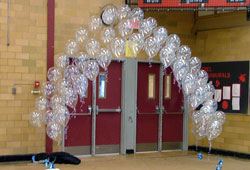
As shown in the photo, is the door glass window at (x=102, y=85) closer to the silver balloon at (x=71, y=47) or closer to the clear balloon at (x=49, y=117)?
the silver balloon at (x=71, y=47)

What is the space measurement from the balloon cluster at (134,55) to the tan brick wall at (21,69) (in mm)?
452

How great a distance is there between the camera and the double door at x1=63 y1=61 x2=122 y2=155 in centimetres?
811

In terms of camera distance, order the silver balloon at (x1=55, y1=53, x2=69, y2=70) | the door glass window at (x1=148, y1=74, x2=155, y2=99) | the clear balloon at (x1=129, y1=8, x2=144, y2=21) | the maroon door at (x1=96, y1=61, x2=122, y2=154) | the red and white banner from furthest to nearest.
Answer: the door glass window at (x1=148, y1=74, x2=155, y2=99)
the maroon door at (x1=96, y1=61, x2=122, y2=154)
the red and white banner
the silver balloon at (x1=55, y1=53, x2=69, y2=70)
the clear balloon at (x1=129, y1=8, x2=144, y2=21)

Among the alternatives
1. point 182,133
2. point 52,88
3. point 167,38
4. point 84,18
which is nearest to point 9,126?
point 52,88

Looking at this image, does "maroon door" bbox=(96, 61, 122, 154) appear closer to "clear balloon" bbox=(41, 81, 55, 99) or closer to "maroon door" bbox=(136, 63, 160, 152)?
"maroon door" bbox=(136, 63, 160, 152)

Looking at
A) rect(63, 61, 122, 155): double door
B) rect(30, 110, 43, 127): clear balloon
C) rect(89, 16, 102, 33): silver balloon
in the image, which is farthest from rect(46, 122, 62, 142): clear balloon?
rect(89, 16, 102, 33): silver balloon

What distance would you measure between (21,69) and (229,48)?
4377mm

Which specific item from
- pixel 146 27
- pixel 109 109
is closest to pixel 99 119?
pixel 109 109

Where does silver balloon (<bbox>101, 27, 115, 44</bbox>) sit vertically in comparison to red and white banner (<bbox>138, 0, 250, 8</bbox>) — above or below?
below

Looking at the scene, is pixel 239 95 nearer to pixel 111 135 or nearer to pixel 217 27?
pixel 217 27

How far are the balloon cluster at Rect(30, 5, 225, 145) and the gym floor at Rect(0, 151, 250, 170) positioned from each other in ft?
2.10

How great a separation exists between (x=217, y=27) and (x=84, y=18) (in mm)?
2968

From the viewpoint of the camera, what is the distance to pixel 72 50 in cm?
734

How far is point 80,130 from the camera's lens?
8156 mm
